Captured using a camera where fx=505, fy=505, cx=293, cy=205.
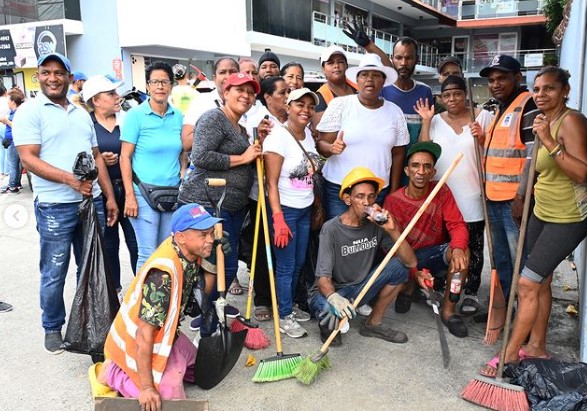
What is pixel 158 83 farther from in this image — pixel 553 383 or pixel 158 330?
pixel 553 383

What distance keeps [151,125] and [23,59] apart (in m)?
13.6

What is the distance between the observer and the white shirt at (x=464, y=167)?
3855 millimetres

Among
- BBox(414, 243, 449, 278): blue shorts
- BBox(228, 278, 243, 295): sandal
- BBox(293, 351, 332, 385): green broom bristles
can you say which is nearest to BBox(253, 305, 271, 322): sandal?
BBox(228, 278, 243, 295): sandal

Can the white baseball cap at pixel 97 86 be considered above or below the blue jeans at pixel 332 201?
above

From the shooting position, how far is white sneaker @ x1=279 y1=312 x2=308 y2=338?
A: 3.64 m

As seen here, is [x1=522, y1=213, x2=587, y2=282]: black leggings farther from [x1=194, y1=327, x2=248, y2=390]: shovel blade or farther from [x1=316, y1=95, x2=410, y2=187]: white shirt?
[x1=194, y1=327, x2=248, y2=390]: shovel blade

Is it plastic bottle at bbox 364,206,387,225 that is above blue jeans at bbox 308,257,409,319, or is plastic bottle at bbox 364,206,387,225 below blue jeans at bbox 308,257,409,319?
above

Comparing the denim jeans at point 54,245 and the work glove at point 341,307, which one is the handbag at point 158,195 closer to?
the denim jeans at point 54,245

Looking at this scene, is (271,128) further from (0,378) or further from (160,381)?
(0,378)

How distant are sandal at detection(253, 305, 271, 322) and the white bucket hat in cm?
200

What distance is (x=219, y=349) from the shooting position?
9.34 feet

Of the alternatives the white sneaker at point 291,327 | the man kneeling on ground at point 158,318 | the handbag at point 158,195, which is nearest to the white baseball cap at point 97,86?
the handbag at point 158,195

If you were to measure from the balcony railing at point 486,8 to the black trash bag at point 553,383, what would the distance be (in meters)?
30.5

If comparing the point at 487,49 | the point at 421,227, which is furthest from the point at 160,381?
the point at 487,49
